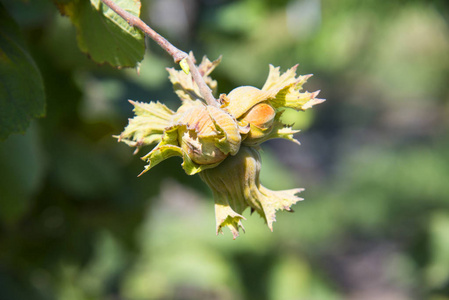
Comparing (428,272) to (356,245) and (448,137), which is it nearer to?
(448,137)

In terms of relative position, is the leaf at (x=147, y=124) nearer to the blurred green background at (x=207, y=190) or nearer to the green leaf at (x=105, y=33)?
the green leaf at (x=105, y=33)

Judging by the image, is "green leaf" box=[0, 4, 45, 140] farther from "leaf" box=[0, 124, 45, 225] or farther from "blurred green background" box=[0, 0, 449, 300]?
"leaf" box=[0, 124, 45, 225]

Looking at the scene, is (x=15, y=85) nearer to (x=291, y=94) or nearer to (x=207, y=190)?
(x=291, y=94)

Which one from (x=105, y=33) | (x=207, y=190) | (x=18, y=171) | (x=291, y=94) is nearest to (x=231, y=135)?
(x=291, y=94)

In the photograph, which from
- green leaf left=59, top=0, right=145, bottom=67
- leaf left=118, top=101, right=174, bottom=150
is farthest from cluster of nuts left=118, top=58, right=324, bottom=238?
green leaf left=59, top=0, right=145, bottom=67

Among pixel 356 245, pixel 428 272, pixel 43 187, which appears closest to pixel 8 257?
pixel 43 187

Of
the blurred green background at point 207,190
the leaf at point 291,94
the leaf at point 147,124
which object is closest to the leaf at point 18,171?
the blurred green background at point 207,190
